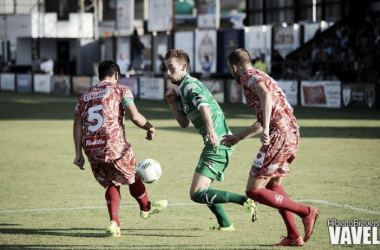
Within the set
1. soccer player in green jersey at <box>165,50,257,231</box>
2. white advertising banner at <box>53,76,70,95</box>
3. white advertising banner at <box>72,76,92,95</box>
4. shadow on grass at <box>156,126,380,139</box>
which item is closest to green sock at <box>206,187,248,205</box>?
soccer player in green jersey at <box>165,50,257,231</box>

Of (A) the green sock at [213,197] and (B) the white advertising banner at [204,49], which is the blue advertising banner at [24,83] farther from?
(A) the green sock at [213,197]

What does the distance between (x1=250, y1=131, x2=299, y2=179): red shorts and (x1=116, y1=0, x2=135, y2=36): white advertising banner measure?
140ft

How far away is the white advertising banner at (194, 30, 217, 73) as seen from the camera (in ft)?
136

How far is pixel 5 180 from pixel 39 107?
20393 mm

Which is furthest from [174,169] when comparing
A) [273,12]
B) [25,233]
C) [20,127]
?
[273,12]

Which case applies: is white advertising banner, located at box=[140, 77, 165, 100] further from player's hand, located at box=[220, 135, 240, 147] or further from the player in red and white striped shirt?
player's hand, located at box=[220, 135, 240, 147]

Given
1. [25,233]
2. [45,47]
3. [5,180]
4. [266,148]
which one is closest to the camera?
[266,148]

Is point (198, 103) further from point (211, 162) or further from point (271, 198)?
point (271, 198)

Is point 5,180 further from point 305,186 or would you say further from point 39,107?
point 39,107

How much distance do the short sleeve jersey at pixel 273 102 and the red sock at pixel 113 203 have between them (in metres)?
1.71

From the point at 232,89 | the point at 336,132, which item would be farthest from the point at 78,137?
the point at 232,89

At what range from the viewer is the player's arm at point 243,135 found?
24.4 ft

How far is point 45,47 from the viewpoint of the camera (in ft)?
212

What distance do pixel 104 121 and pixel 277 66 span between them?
89.8 ft
